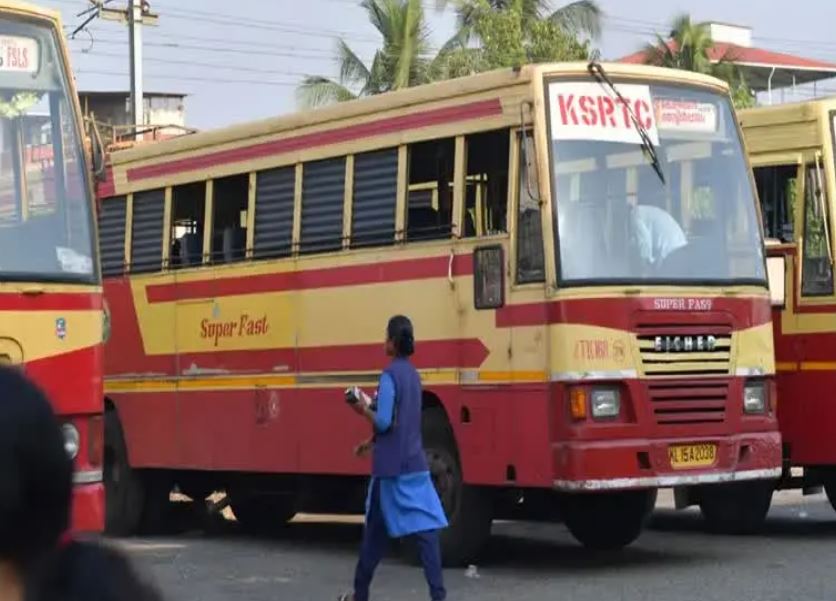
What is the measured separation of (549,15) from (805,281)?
2516 centimetres

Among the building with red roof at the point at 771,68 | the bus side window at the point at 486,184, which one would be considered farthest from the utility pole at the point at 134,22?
the building with red roof at the point at 771,68

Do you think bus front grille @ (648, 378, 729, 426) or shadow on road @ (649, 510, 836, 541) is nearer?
bus front grille @ (648, 378, 729, 426)

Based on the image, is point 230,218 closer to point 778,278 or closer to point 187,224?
point 187,224

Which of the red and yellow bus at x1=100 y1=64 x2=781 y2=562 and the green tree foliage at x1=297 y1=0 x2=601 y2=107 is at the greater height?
the green tree foliage at x1=297 y1=0 x2=601 y2=107

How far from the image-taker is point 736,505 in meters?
14.5

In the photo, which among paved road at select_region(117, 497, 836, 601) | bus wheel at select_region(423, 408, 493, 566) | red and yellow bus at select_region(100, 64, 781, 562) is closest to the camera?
paved road at select_region(117, 497, 836, 601)

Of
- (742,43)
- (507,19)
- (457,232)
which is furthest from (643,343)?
(742,43)

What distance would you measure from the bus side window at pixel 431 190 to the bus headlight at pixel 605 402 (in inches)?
64.1

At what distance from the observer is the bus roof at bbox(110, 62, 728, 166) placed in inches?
461

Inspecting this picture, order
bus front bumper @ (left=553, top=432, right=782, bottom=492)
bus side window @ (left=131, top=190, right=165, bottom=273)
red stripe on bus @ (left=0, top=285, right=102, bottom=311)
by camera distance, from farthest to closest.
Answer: bus side window @ (left=131, top=190, right=165, bottom=273), bus front bumper @ (left=553, top=432, right=782, bottom=492), red stripe on bus @ (left=0, top=285, right=102, bottom=311)

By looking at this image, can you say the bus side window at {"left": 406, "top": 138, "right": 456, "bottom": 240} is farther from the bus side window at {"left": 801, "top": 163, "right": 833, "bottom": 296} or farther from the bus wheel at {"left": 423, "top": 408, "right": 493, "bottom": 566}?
the bus side window at {"left": 801, "top": 163, "right": 833, "bottom": 296}

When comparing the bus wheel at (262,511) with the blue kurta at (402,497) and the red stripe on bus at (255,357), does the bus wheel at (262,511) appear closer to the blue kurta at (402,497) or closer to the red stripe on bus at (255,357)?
the red stripe on bus at (255,357)

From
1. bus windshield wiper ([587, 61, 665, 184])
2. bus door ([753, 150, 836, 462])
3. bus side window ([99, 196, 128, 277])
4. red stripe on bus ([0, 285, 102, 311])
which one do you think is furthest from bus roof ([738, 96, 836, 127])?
red stripe on bus ([0, 285, 102, 311])

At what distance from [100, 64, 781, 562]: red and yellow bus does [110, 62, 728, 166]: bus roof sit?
0.08 feet
